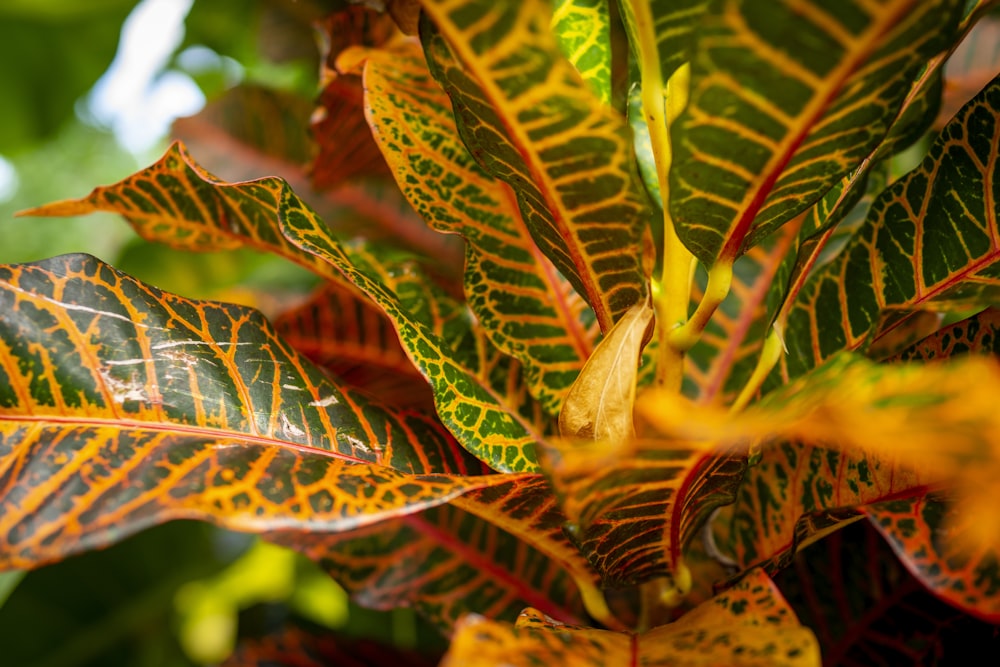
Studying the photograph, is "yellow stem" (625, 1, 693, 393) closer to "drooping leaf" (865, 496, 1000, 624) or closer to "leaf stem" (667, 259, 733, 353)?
"leaf stem" (667, 259, 733, 353)

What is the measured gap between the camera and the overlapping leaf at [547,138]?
348 mm

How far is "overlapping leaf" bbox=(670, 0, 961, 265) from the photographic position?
322 mm

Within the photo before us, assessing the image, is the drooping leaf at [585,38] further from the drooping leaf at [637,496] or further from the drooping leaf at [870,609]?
the drooping leaf at [870,609]

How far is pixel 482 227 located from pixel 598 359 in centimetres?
21

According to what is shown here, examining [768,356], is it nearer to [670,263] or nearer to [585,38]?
[670,263]

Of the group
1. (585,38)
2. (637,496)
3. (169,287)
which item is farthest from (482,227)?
(169,287)

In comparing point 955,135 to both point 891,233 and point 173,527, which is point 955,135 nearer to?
point 891,233

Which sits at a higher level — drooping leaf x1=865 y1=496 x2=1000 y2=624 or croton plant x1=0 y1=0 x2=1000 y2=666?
croton plant x1=0 y1=0 x2=1000 y2=666

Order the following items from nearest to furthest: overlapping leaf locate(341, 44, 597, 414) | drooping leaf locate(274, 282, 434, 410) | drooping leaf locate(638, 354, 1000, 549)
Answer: drooping leaf locate(638, 354, 1000, 549)
overlapping leaf locate(341, 44, 597, 414)
drooping leaf locate(274, 282, 434, 410)

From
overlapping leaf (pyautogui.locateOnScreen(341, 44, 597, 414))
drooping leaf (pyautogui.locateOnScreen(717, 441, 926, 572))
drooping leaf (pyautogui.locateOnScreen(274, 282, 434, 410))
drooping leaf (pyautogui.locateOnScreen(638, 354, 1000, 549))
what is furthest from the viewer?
drooping leaf (pyautogui.locateOnScreen(274, 282, 434, 410))

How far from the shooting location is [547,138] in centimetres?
40

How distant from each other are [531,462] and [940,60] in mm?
386

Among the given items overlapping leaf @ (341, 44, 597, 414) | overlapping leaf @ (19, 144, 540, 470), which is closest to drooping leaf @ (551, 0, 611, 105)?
overlapping leaf @ (341, 44, 597, 414)

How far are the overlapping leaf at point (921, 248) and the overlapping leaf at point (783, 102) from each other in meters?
0.11
